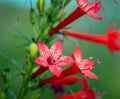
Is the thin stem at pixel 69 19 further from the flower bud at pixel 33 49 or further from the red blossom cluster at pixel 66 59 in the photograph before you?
the flower bud at pixel 33 49

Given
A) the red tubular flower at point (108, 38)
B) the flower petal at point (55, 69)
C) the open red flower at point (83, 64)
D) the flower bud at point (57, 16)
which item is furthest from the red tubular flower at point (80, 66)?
the red tubular flower at point (108, 38)

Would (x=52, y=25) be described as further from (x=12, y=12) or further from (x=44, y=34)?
(x=12, y=12)

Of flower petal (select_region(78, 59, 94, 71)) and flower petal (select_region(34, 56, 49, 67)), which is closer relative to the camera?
flower petal (select_region(34, 56, 49, 67))

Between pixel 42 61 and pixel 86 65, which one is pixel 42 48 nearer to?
pixel 42 61

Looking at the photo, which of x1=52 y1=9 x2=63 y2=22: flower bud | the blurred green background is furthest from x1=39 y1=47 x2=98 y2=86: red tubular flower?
the blurred green background

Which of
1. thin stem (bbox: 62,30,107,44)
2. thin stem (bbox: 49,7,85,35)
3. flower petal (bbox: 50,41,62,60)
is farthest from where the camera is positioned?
thin stem (bbox: 62,30,107,44)

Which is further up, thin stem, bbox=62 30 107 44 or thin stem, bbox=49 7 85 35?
thin stem, bbox=49 7 85 35

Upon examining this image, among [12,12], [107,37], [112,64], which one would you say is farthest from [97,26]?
[107,37]

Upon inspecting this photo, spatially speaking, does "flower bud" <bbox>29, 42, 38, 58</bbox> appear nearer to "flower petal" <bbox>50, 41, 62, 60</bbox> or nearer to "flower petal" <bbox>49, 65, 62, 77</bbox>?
"flower petal" <bbox>50, 41, 62, 60</bbox>
